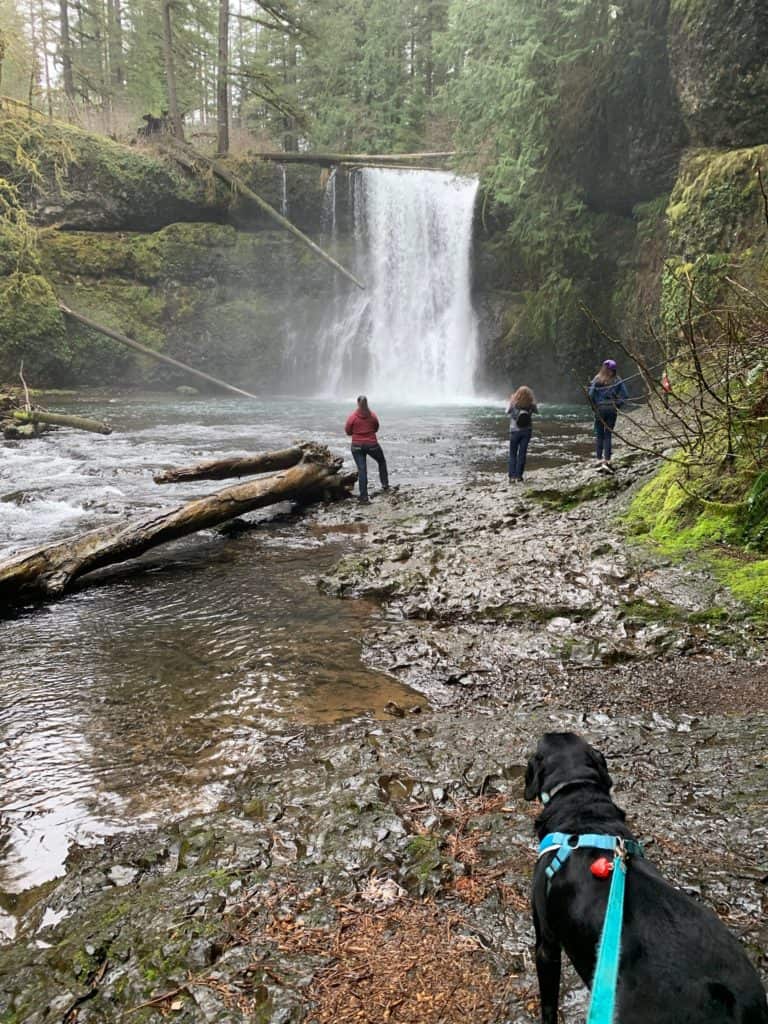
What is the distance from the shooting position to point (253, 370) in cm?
2978

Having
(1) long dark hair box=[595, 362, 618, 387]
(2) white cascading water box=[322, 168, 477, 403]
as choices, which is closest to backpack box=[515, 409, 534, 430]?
(1) long dark hair box=[595, 362, 618, 387]

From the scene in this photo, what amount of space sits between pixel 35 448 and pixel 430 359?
16526mm

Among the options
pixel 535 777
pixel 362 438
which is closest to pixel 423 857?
pixel 535 777

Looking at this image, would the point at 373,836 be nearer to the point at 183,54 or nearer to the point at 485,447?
the point at 485,447

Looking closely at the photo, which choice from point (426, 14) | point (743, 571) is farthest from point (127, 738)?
point (426, 14)

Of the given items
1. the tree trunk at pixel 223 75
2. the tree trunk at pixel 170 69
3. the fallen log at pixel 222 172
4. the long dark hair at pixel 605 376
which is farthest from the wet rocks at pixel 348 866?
the tree trunk at pixel 170 69

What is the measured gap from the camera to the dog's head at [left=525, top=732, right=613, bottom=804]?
2326mm

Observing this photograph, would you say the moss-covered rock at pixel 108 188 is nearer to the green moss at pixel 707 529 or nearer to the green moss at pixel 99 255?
the green moss at pixel 99 255

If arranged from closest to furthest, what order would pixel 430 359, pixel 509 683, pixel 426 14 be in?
pixel 509 683 → pixel 430 359 → pixel 426 14

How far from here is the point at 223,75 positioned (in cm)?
2550

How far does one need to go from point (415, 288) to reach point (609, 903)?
27256 millimetres

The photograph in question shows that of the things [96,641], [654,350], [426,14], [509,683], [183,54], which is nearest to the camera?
[509,683]

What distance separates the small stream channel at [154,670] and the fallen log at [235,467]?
76cm

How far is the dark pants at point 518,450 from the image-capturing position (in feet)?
34.2
